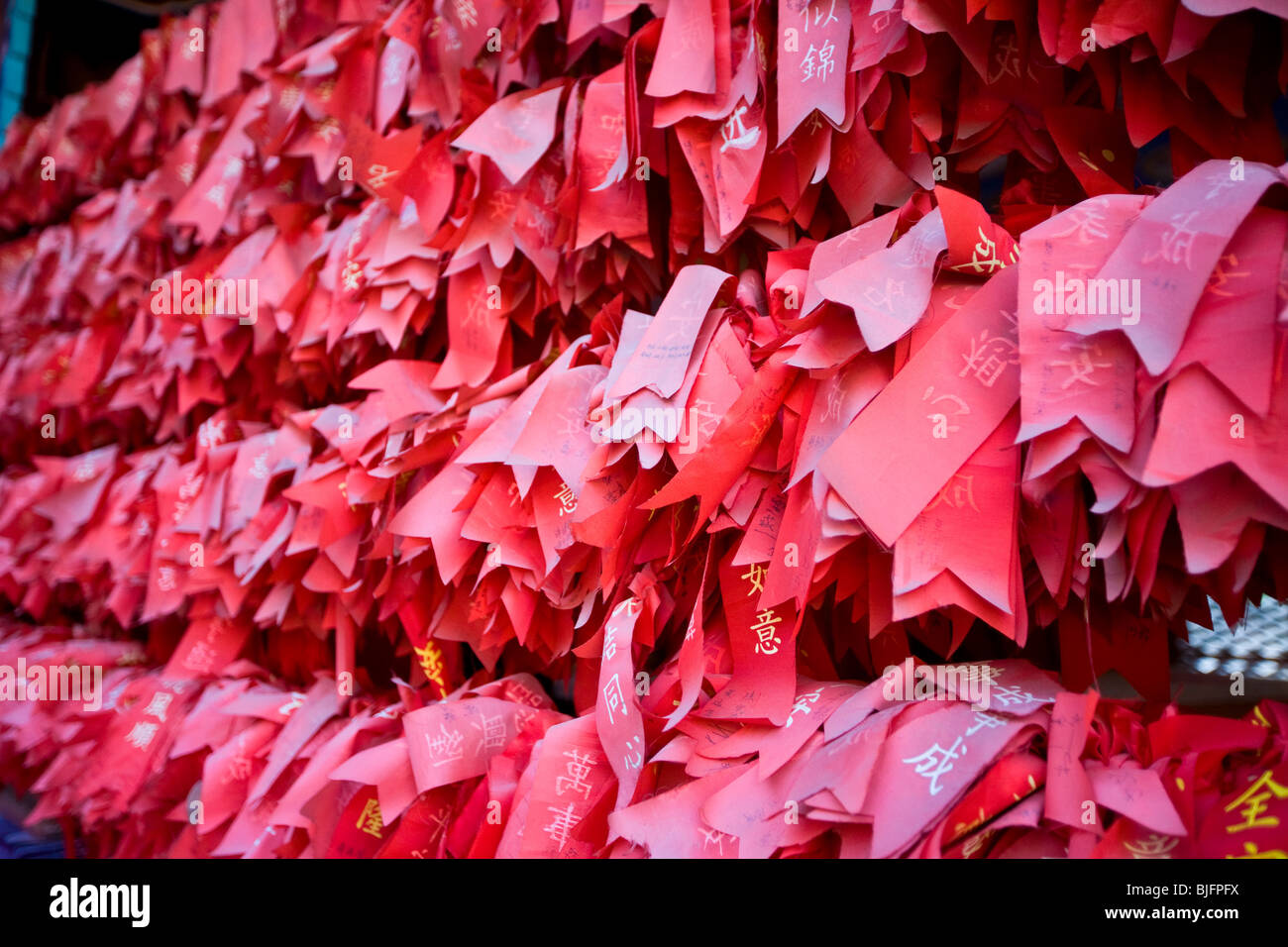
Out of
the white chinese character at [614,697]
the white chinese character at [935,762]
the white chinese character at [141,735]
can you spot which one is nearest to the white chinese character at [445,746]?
the white chinese character at [614,697]

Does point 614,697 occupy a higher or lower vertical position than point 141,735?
higher

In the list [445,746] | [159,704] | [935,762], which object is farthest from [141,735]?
[935,762]

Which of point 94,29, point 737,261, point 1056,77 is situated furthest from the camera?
point 94,29

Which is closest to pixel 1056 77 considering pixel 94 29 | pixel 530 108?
pixel 530 108

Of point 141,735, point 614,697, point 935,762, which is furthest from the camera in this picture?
point 141,735

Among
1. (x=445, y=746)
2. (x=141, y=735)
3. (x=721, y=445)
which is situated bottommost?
(x=141, y=735)

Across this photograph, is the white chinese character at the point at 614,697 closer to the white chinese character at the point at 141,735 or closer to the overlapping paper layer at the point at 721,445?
the overlapping paper layer at the point at 721,445

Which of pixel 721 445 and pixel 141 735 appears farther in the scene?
pixel 141 735

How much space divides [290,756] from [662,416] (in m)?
0.42

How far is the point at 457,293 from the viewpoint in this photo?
66 centimetres

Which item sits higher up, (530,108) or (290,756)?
(530,108)

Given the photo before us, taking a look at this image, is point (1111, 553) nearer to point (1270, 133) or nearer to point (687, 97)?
point (1270, 133)

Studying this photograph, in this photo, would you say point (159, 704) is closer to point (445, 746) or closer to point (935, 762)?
point (445, 746)

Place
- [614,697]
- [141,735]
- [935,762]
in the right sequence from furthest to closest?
[141,735] < [614,697] < [935,762]
